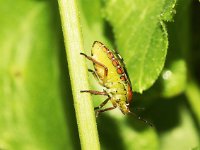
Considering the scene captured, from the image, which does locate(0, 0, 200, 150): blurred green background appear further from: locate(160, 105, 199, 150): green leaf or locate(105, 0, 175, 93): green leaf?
locate(105, 0, 175, 93): green leaf

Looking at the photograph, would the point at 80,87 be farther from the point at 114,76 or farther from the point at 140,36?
the point at 114,76

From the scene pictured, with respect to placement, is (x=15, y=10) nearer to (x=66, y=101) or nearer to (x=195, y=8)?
(x=66, y=101)

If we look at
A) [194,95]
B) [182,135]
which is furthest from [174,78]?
[182,135]

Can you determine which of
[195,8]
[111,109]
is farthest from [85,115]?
[195,8]

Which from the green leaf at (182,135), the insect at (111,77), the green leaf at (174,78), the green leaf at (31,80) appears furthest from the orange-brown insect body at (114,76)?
the green leaf at (182,135)

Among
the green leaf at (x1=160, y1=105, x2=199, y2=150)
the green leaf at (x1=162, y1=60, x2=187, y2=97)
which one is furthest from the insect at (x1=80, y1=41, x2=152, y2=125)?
the green leaf at (x1=160, y1=105, x2=199, y2=150)
